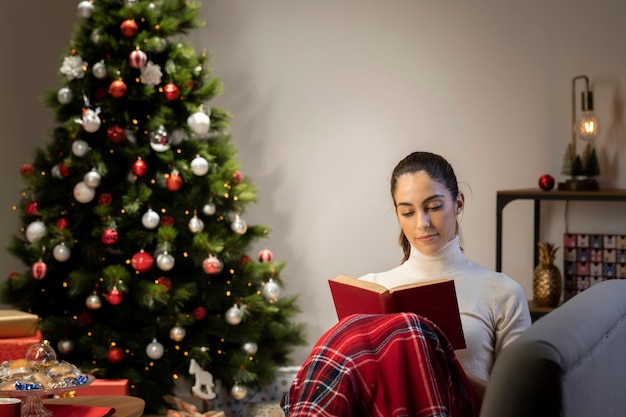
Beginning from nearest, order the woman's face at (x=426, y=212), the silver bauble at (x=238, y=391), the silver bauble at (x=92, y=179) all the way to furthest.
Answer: the woman's face at (x=426, y=212) → the silver bauble at (x=92, y=179) → the silver bauble at (x=238, y=391)

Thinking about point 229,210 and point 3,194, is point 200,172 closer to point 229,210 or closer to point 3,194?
point 229,210

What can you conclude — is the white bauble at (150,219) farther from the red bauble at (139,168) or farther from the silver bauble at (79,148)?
the silver bauble at (79,148)

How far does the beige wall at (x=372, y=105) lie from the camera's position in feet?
13.5

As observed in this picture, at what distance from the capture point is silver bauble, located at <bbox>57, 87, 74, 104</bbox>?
3.75 metres

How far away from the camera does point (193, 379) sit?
12.7 ft

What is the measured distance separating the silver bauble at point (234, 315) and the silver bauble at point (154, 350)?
0.29 m

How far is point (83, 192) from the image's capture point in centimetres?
368

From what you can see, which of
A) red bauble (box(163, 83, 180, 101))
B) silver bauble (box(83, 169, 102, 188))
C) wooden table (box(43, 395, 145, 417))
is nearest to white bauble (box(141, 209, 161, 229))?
silver bauble (box(83, 169, 102, 188))

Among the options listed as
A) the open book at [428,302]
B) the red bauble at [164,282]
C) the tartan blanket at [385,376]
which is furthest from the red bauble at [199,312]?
the tartan blanket at [385,376]

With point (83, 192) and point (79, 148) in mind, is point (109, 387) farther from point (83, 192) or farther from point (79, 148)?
point (79, 148)

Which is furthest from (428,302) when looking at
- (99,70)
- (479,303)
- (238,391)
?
(99,70)

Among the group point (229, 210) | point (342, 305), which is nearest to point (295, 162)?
point (229, 210)

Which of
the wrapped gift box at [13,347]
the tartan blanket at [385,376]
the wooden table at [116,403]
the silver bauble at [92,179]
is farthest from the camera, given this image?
the silver bauble at [92,179]

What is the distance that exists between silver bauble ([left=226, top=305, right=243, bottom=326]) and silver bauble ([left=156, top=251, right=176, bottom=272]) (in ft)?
1.01
